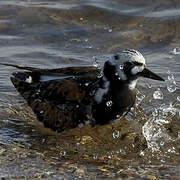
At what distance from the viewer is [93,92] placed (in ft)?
15.8

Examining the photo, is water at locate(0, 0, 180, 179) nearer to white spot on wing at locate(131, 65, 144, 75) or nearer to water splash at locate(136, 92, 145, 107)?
water splash at locate(136, 92, 145, 107)

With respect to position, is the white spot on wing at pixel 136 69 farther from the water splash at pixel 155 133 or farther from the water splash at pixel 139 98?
the water splash at pixel 139 98

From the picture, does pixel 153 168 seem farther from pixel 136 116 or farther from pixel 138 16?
pixel 138 16

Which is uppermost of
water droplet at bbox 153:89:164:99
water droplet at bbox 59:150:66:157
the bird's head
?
the bird's head

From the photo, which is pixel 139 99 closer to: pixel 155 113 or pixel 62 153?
pixel 155 113

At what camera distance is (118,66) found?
473cm

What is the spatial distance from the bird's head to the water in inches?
19.8

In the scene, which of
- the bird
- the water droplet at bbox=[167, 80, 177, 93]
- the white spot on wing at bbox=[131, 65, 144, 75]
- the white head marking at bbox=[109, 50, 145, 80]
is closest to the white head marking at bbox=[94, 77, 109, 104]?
the bird

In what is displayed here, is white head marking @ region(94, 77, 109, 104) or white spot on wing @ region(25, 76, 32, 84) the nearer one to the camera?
white head marking @ region(94, 77, 109, 104)

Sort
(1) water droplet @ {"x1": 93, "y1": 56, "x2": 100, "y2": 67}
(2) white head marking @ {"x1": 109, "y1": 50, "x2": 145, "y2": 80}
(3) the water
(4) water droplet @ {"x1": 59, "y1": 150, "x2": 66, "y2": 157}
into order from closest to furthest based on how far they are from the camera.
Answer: (3) the water → (4) water droplet @ {"x1": 59, "y1": 150, "x2": 66, "y2": 157} → (2) white head marking @ {"x1": 109, "y1": 50, "x2": 145, "y2": 80} → (1) water droplet @ {"x1": 93, "y1": 56, "x2": 100, "y2": 67}

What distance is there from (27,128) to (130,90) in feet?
3.19

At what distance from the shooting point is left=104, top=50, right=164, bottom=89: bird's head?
4664 mm

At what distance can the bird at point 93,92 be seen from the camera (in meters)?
4.72

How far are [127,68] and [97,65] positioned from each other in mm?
1720
